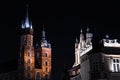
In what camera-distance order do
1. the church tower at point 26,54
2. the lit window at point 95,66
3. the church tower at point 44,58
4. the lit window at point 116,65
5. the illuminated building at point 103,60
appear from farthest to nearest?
the church tower at point 44,58 < the church tower at point 26,54 < the lit window at point 116,65 < the lit window at point 95,66 < the illuminated building at point 103,60

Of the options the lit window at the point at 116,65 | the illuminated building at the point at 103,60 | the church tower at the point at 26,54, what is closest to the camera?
the illuminated building at the point at 103,60

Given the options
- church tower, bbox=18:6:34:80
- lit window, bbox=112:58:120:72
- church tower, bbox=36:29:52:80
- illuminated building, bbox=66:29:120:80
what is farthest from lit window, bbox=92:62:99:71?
church tower, bbox=36:29:52:80

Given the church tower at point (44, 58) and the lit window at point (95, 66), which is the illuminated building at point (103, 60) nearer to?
the lit window at point (95, 66)

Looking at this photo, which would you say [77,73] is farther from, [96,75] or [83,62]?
[96,75]

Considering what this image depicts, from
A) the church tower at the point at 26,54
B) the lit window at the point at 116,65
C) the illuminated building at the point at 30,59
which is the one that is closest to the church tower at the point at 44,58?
the illuminated building at the point at 30,59

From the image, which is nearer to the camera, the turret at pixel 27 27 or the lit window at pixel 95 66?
the lit window at pixel 95 66

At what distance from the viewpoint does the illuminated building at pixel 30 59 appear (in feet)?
433

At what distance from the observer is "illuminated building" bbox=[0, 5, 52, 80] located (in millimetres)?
131875

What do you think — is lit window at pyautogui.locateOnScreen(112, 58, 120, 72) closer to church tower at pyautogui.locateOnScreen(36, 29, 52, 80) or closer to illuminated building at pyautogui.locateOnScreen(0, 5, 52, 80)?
illuminated building at pyautogui.locateOnScreen(0, 5, 52, 80)

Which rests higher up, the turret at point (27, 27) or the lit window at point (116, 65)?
the turret at point (27, 27)

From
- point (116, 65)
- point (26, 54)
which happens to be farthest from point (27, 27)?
point (116, 65)

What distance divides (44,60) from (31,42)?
1090cm

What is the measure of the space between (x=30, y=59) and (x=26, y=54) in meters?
2.62

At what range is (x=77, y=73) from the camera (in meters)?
77.1
